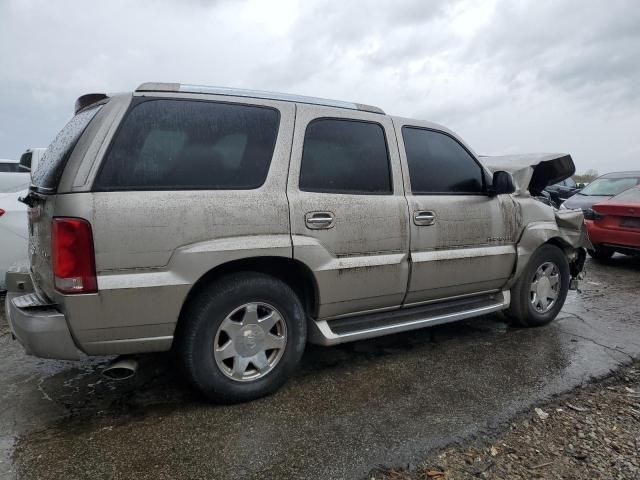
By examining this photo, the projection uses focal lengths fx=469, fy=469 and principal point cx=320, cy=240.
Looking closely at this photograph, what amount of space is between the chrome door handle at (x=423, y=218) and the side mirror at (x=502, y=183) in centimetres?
72

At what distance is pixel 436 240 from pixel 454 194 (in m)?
0.45

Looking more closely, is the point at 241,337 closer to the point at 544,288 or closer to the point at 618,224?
the point at 544,288

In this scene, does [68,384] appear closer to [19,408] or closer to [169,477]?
[19,408]

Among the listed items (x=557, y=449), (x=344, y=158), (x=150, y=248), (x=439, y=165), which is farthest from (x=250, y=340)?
(x=439, y=165)

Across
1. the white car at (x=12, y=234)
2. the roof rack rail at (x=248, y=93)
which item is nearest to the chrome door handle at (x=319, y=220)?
the roof rack rail at (x=248, y=93)

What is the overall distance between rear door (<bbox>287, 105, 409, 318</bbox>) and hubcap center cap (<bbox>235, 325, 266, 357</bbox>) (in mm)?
463

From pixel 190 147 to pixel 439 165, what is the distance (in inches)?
77.2

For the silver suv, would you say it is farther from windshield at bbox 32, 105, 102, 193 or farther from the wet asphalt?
the wet asphalt

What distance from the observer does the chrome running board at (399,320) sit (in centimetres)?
310

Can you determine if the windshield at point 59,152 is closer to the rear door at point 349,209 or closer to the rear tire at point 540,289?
the rear door at point 349,209

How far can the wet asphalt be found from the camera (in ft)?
7.52

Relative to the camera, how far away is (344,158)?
10.5 feet

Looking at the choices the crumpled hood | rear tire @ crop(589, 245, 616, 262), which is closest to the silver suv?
the crumpled hood

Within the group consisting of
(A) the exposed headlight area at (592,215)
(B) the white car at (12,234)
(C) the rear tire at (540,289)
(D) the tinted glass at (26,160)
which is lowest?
(C) the rear tire at (540,289)
